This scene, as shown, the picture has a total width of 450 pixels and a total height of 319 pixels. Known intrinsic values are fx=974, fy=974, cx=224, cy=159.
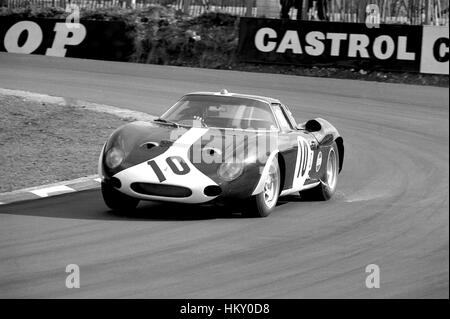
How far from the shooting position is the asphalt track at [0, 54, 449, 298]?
17.4 ft

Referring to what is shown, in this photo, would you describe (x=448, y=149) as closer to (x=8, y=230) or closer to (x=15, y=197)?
(x=8, y=230)

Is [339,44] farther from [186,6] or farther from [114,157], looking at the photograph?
[114,157]

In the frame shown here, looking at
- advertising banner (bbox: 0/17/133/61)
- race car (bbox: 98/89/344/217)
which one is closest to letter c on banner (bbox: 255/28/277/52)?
advertising banner (bbox: 0/17/133/61)

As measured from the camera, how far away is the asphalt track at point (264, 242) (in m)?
5.29

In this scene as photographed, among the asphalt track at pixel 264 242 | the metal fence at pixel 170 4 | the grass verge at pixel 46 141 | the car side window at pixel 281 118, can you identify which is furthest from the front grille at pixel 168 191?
the metal fence at pixel 170 4

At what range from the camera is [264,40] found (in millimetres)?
21203

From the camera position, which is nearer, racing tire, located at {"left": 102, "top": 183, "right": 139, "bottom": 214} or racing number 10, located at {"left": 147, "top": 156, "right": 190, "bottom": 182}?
racing number 10, located at {"left": 147, "top": 156, "right": 190, "bottom": 182}

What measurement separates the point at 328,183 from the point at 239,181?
2.03 metres

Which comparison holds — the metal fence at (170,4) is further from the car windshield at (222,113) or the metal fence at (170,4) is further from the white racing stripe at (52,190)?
the car windshield at (222,113)

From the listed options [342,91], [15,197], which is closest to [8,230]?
[15,197]

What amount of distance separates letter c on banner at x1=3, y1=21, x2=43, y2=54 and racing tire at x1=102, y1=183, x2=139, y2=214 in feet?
47.6

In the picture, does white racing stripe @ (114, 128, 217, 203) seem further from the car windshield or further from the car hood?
the car windshield

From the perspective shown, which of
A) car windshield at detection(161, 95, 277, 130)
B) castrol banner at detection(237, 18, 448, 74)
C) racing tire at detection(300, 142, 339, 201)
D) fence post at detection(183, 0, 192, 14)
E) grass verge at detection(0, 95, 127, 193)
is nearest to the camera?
car windshield at detection(161, 95, 277, 130)
